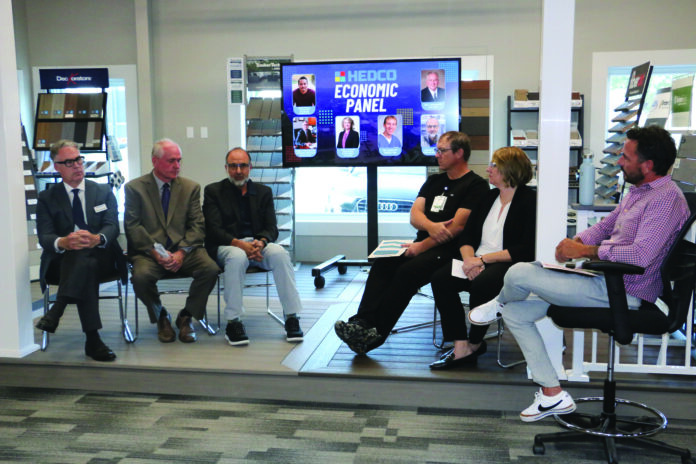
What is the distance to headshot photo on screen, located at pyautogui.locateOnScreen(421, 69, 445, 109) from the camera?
5.36 metres

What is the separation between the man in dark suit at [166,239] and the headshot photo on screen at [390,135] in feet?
6.15

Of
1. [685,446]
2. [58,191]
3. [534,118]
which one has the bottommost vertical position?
[685,446]

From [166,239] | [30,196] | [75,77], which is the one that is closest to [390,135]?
[166,239]

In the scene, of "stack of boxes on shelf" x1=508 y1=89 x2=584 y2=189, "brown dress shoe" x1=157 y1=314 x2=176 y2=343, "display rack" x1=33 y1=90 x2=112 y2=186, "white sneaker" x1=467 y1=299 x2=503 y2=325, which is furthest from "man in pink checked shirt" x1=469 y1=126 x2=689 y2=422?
"display rack" x1=33 y1=90 x2=112 y2=186

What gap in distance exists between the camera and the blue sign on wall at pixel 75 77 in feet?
22.8

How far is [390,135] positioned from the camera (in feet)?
18.1

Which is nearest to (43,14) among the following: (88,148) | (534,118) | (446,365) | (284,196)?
(88,148)

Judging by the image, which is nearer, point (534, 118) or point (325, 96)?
point (325, 96)

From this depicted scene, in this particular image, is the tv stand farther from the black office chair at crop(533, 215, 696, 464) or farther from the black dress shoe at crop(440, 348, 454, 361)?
the black office chair at crop(533, 215, 696, 464)

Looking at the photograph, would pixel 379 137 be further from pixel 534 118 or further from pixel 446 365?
pixel 446 365

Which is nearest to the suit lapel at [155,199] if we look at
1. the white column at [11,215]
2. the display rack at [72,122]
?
the white column at [11,215]

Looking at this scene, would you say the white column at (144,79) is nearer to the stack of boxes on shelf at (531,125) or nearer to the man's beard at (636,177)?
the stack of boxes on shelf at (531,125)

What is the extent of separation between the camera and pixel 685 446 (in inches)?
108

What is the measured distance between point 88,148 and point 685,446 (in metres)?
6.00
